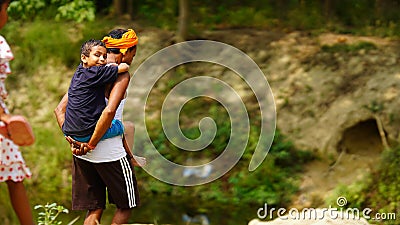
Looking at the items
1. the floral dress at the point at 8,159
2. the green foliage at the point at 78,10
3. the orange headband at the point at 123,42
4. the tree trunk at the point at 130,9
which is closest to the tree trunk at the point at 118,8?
the tree trunk at the point at 130,9

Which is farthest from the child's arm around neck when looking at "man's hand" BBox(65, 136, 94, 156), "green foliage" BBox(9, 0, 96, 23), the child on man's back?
"green foliage" BBox(9, 0, 96, 23)

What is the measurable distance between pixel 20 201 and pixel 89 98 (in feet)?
3.25

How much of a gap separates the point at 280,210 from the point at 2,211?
3076 millimetres

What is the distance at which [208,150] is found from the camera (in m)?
9.64

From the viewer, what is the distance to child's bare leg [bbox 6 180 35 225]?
5172 mm

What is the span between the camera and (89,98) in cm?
452

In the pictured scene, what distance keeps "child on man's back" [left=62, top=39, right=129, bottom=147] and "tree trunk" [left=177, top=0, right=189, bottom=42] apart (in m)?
5.83

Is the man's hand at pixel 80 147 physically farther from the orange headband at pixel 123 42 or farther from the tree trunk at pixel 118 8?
the tree trunk at pixel 118 8

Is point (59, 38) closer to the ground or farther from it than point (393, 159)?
farther from it

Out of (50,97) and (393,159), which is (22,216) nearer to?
(393,159)

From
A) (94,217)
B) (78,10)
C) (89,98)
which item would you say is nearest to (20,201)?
(94,217)

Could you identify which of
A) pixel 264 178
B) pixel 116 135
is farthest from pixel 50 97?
pixel 116 135

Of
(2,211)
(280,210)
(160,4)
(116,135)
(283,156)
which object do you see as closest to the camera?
(116,135)

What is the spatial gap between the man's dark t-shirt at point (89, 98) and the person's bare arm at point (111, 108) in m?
0.04
